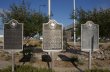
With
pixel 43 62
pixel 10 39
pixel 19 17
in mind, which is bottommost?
pixel 43 62

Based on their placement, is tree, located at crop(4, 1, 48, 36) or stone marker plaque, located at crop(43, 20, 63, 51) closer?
stone marker plaque, located at crop(43, 20, 63, 51)

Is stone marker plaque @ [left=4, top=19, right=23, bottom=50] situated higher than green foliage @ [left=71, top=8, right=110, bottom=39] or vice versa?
green foliage @ [left=71, top=8, right=110, bottom=39]

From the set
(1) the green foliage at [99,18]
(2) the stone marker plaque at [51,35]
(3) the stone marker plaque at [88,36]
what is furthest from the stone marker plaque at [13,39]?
(1) the green foliage at [99,18]

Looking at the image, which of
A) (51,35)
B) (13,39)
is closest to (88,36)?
(51,35)

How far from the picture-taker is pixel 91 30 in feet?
55.7

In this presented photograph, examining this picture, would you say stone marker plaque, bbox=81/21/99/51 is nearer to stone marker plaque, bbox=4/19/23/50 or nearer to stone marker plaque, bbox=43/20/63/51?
stone marker plaque, bbox=43/20/63/51

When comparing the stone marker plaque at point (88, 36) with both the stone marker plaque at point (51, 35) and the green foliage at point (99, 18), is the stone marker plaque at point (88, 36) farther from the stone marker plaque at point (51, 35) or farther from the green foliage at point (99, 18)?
the green foliage at point (99, 18)

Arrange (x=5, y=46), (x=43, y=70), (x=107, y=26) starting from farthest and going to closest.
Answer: (x=107, y=26), (x=5, y=46), (x=43, y=70)

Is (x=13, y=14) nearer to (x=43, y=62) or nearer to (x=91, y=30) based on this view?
(x=43, y=62)

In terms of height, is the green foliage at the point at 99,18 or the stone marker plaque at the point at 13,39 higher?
the green foliage at the point at 99,18

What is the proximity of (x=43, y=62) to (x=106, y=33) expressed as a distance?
5866 millimetres

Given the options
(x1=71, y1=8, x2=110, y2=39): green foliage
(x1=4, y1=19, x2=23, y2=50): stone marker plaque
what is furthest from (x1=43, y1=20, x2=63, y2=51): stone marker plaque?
(x1=71, y1=8, x2=110, y2=39): green foliage

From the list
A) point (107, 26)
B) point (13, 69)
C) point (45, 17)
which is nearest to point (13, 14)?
point (45, 17)

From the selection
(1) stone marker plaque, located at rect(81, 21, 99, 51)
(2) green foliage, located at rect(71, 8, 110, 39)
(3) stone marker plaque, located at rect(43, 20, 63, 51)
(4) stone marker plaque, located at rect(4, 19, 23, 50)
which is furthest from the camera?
(2) green foliage, located at rect(71, 8, 110, 39)
